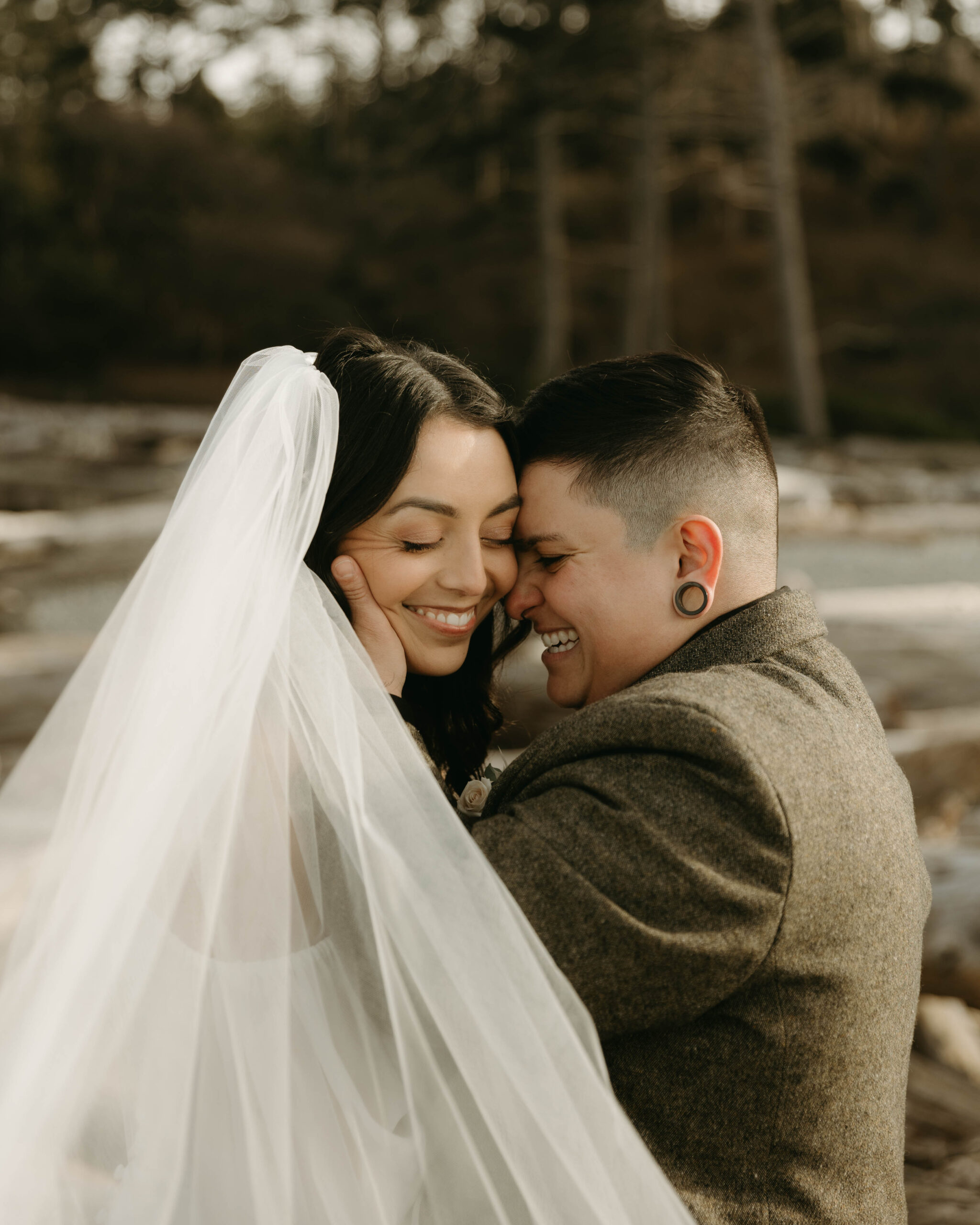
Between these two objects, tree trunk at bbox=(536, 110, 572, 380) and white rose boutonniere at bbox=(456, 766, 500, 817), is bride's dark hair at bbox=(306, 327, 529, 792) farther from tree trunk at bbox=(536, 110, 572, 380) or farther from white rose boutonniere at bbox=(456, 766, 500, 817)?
tree trunk at bbox=(536, 110, 572, 380)

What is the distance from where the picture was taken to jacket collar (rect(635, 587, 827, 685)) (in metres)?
1.86

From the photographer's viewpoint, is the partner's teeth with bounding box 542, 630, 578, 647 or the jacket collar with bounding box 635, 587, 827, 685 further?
the partner's teeth with bounding box 542, 630, 578, 647

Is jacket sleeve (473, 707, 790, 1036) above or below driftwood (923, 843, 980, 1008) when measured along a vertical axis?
above

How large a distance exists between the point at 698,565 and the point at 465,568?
0.44 m

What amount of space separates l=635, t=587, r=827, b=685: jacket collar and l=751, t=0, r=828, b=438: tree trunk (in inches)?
773

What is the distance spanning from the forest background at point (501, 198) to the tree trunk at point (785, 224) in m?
0.05

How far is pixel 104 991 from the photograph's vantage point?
1.69 meters

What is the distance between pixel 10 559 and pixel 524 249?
18710 mm

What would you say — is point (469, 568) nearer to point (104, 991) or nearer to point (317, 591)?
point (317, 591)

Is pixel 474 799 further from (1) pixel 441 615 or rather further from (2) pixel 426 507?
(2) pixel 426 507

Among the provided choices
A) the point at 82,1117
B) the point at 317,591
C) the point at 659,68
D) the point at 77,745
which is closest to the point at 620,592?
the point at 317,591

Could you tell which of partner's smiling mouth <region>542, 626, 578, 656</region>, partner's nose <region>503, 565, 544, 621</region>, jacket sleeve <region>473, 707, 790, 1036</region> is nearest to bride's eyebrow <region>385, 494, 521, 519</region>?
partner's nose <region>503, 565, 544, 621</region>

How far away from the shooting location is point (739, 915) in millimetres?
1485

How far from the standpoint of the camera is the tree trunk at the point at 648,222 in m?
20.9
